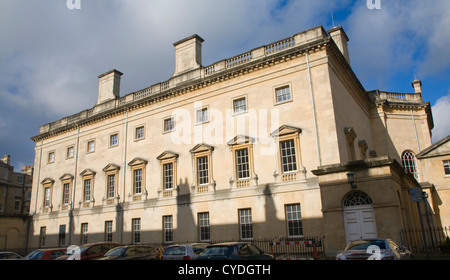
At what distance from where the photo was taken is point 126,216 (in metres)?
30.0

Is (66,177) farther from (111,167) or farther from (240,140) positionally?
(240,140)

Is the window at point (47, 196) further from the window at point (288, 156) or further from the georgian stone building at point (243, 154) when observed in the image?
the window at point (288, 156)

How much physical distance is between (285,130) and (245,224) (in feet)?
23.2

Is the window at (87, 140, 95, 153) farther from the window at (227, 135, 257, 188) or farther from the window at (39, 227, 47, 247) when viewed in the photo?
the window at (227, 135, 257, 188)

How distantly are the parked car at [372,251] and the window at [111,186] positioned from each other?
24.5 metres

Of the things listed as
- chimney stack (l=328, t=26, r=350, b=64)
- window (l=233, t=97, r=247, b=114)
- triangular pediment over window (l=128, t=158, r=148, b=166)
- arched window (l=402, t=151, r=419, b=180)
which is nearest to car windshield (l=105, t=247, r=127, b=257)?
window (l=233, t=97, r=247, b=114)

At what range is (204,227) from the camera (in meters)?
25.5

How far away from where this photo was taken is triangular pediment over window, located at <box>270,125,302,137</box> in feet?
74.7

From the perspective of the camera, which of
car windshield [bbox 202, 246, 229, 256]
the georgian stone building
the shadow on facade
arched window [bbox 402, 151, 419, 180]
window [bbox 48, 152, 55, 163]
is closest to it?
car windshield [bbox 202, 246, 229, 256]

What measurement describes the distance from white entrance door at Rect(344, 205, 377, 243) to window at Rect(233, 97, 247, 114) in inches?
457

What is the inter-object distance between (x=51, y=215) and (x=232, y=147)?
2370 centimetres

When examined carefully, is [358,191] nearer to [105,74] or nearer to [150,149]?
[150,149]

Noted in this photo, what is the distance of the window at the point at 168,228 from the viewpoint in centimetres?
2723

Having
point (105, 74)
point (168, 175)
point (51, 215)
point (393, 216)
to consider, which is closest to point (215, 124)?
point (168, 175)
